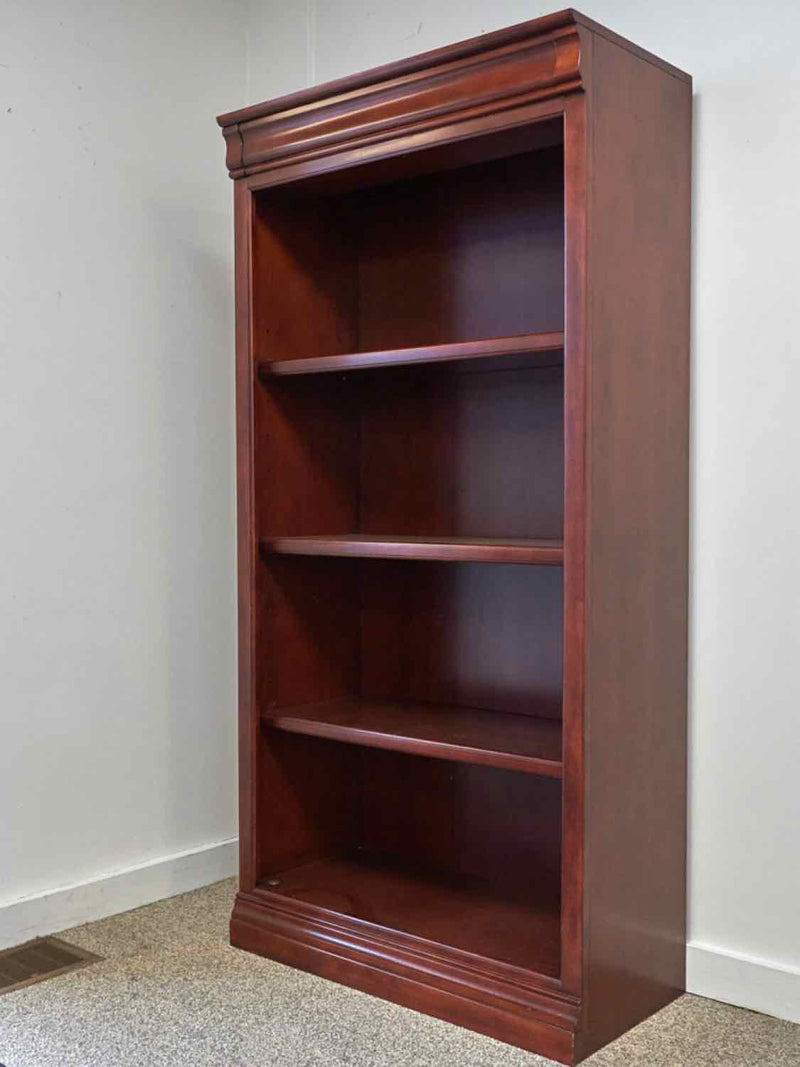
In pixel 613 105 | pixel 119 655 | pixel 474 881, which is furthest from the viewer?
pixel 119 655

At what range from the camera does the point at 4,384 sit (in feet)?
7.97

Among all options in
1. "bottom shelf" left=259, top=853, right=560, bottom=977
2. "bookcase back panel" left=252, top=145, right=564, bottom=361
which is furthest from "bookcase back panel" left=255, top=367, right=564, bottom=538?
"bottom shelf" left=259, top=853, right=560, bottom=977

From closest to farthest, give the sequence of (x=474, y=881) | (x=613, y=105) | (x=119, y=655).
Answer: (x=613, y=105)
(x=474, y=881)
(x=119, y=655)

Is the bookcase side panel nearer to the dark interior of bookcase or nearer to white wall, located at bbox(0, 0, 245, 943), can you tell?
the dark interior of bookcase

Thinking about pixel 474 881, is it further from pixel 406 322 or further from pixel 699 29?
pixel 699 29

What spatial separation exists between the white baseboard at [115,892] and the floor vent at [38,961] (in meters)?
0.04

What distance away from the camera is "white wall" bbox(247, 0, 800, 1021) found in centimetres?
209

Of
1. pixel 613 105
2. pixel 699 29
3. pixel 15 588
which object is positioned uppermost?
pixel 699 29

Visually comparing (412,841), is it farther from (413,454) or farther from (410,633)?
(413,454)

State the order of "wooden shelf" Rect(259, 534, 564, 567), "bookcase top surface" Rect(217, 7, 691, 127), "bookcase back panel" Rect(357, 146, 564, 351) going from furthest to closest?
"bookcase back panel" Rect(357, 146, 564, 351), "wooden shelf" Rect(259, 534, 564, 567), "bookcase top surface" Rect(217, 7, 691, 127)

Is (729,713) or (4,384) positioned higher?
(4,384)

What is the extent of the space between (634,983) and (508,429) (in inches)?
44.2

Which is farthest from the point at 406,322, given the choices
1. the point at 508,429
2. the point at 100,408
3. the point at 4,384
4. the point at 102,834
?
the point at 102,834

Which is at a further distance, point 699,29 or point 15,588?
point 15,588
